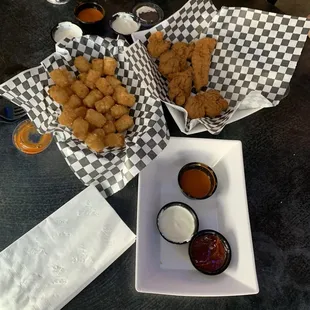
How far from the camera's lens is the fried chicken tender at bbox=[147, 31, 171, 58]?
1.35 meters

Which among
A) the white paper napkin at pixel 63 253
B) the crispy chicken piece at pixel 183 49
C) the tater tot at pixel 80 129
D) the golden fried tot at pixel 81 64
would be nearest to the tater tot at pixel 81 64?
the golden fried tot at pixel 81 64

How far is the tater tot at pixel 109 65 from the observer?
1.25 m

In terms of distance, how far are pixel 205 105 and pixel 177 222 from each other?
0.46 meters

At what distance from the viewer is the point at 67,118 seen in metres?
1.16

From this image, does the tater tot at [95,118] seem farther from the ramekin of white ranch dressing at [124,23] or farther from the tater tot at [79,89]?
the ramekin of white ranch dressing at [124,23]

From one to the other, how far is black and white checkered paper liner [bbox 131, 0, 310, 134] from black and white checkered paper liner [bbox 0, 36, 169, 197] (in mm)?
141

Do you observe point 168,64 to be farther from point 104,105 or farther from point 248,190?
point 248,190

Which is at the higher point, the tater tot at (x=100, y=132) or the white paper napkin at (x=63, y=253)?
the tater tot at (x=100, y=132)

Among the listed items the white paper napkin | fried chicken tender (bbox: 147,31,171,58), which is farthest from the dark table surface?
fried chicken tender (bbox: 147,31,171,58)

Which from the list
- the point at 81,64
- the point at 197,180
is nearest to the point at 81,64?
the point at 81,64

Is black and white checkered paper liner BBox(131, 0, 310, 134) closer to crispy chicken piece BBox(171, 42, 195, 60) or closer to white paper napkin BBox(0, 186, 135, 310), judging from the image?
crispy chicken piece BBox(171, 42, 195, 60)

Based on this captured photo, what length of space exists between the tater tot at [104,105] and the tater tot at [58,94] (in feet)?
0.36

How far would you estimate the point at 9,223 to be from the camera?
1058mm

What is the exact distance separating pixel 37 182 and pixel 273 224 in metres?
0.79
